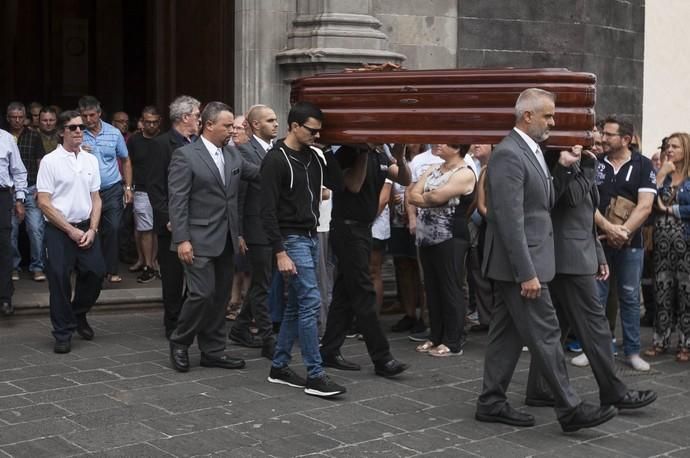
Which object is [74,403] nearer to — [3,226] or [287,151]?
[287,151]

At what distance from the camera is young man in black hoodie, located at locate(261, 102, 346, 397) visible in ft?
24.7

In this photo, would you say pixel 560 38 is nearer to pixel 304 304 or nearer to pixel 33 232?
pixel 33 232

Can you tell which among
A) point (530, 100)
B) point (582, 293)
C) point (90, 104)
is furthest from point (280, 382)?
point (90, 104)

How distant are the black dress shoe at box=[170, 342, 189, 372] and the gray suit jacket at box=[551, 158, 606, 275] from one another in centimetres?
266

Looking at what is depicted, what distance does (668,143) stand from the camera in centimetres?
921

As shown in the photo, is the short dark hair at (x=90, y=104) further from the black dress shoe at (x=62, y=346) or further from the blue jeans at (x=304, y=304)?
the blue jeans at (x=304, y=304)

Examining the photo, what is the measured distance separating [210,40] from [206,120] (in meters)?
4.33

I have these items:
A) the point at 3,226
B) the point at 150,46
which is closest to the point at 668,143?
the point at 3,226

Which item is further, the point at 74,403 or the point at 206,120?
the point at 206,120

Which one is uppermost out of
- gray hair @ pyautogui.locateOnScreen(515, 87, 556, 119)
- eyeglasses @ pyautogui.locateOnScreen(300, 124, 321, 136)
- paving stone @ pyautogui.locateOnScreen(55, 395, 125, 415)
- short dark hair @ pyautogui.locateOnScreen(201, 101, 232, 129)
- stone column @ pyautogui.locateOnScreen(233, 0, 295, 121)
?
stone column @ pyautogui.locateOnScreen(233, 0, 295, 121)

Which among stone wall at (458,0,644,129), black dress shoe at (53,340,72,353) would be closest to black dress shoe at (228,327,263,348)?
black dress shoe at (53,340,72,353)

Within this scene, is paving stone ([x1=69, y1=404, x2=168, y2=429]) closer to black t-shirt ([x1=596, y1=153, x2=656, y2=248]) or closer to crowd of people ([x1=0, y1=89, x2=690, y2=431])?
crowd of people ([x1=0, y1=89, x2=690, y2=431])

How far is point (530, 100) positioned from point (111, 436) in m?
2.95

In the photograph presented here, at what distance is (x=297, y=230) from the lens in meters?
7.68
